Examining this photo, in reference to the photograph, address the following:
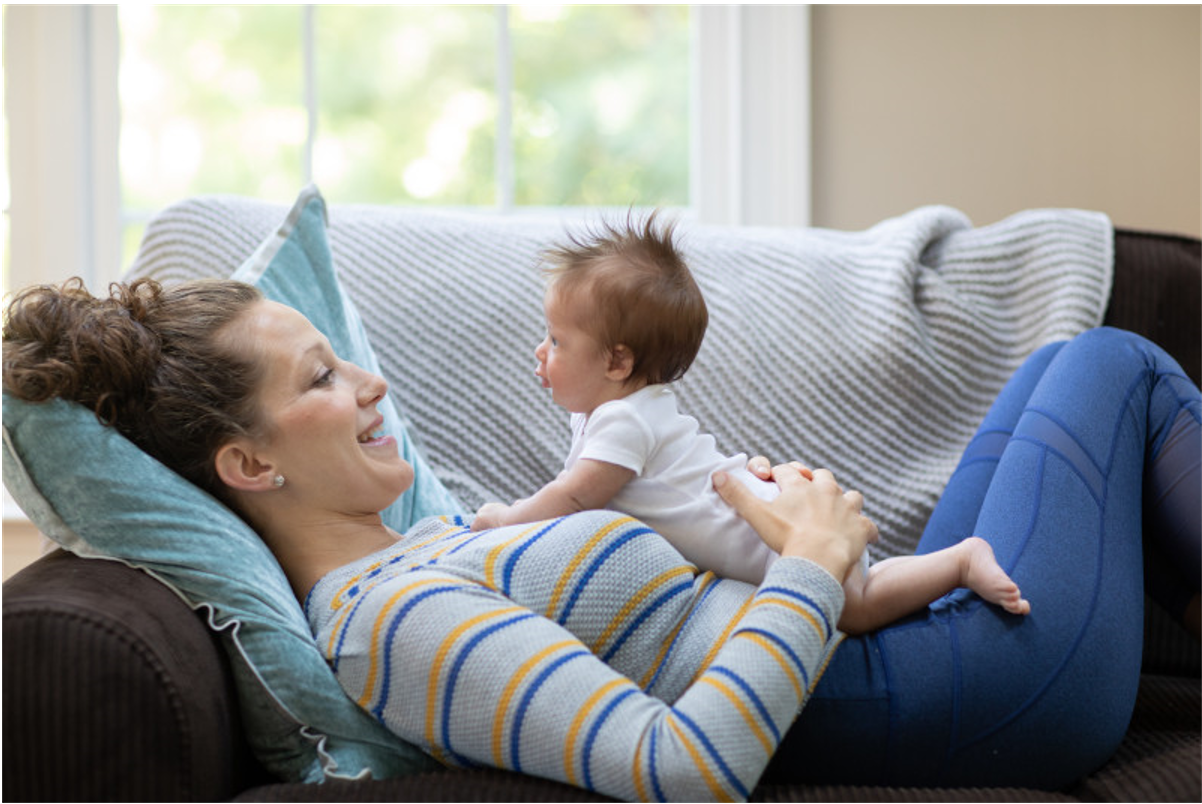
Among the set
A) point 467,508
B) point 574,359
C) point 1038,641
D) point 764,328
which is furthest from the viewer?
point 764,328

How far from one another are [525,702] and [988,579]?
0.51m

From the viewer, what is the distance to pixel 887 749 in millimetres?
1095

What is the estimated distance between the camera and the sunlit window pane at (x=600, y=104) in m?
2.64

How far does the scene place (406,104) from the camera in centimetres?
264

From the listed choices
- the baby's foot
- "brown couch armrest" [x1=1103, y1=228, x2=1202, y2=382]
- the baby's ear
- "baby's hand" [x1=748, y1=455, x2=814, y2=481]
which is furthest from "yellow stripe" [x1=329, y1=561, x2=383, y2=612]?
"brown couch armrest" [x1=1103, y1=228, x2=1202, y2=382]

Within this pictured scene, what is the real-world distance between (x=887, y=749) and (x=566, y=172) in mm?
1858

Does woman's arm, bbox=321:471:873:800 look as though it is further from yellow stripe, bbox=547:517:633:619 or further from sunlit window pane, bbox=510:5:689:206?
sunlit window pane, bbox=510:5:689:206

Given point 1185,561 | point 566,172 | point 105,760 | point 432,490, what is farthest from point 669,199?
point 105,760

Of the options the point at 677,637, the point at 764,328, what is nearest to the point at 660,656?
the point at 677,637

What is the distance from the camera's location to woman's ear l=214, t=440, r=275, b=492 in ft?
3.78

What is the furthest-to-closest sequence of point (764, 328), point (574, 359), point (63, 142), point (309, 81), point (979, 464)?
point (309, 81) < point (63, 142) < point (764, 328) < point (979, 464) < point (574, 359)

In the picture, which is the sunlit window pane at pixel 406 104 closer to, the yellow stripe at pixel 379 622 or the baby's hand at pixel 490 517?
the baby's hand at pixel 490 517

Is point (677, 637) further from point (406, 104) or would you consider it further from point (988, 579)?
point (406, 104)

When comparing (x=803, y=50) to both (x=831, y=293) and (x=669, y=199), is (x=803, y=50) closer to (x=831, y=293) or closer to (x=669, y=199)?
(x=669, y=199)
